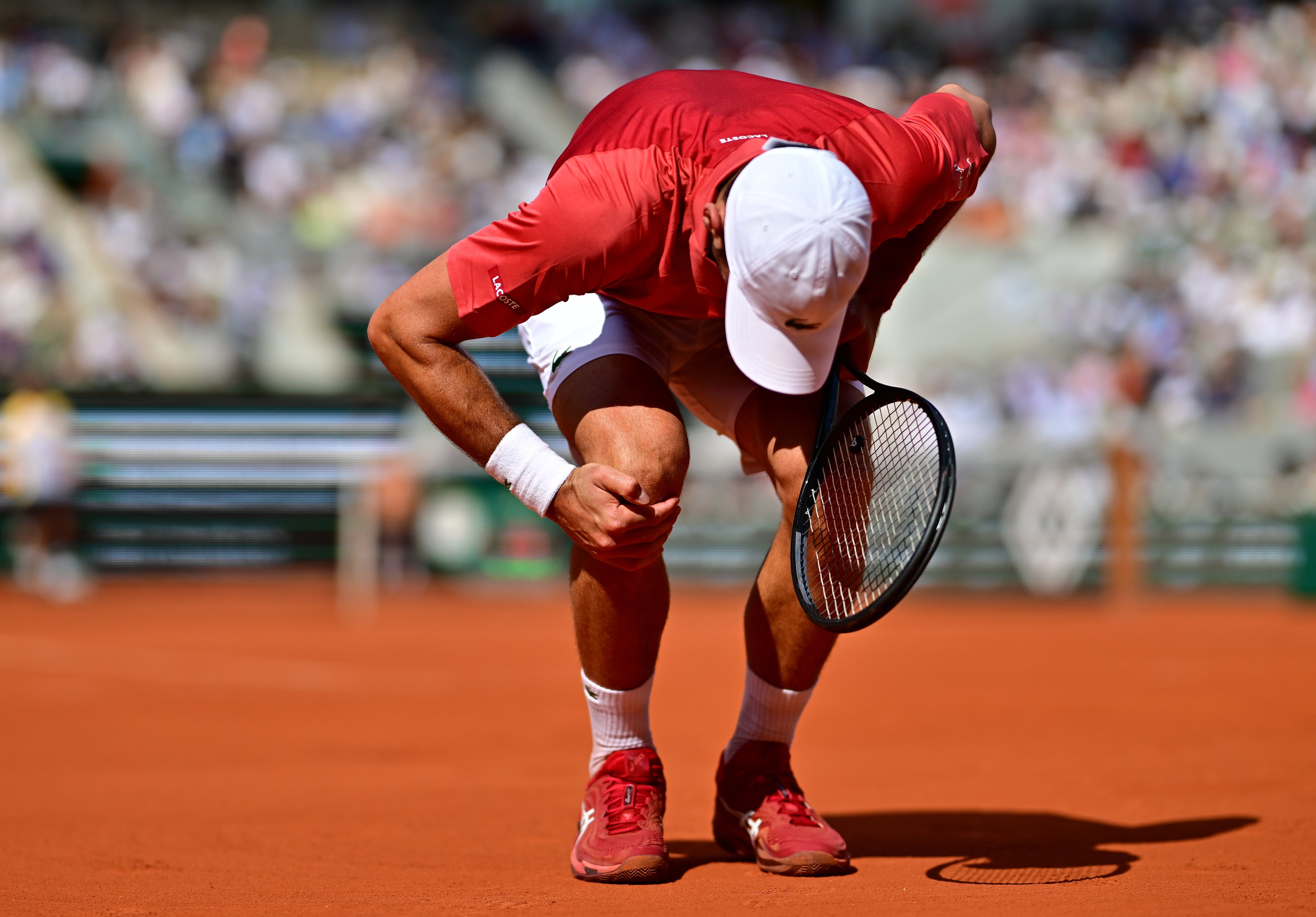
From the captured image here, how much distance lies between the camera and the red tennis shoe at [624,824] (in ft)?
10.5

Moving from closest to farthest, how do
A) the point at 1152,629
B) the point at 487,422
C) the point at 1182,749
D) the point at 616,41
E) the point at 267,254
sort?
the point at 487,422 < the point at 1182,749 < the point at 1152,629 < the point at 267,254 < the point at 616,41

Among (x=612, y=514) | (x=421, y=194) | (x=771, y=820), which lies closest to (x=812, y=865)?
(x=771, y=820)

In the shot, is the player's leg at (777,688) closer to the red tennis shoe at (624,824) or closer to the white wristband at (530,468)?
the red tennis shoe at (624,824)

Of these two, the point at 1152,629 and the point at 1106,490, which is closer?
the point at 1152,629

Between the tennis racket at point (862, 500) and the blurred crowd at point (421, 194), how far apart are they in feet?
33.6

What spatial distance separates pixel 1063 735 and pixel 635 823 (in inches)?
102

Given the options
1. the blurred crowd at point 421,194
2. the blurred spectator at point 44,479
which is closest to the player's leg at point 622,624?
the blurred crowd at point 421,194

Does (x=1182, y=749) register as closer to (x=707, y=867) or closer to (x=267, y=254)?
(x=707, y=867)

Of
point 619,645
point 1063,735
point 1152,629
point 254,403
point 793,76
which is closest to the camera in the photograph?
point 619,645

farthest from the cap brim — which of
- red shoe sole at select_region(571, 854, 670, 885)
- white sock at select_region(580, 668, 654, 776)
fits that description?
red shoe sole at select_region(571, 854, 670, 885)

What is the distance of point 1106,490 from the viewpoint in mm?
12773

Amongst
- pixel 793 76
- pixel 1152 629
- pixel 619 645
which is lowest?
pixel 1152 629

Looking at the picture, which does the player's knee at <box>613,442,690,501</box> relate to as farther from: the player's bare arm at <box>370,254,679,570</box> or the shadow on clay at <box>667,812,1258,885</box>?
the shadow on clay at <box>667,812,1258,885</box>

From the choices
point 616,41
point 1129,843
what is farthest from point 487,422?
point 616,41
